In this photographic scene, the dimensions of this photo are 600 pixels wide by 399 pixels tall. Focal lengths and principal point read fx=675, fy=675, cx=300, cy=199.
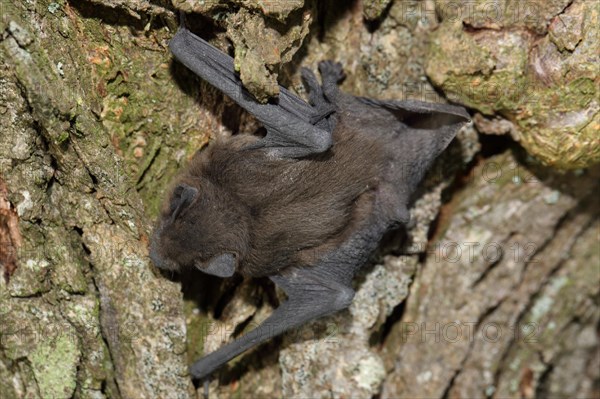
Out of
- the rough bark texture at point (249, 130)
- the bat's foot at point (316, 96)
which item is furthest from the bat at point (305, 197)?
the rough bark texture at point (249, 130)

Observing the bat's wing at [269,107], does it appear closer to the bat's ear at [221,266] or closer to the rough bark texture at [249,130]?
the rough bark texture at [249,130]

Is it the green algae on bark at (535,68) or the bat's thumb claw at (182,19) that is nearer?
the bat's thumb claw at (182,19)

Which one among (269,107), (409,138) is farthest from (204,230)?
(409,138)

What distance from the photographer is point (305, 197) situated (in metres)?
4.53

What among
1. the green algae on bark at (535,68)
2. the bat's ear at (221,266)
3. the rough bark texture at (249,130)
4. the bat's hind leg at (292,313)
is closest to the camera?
the rough bark texture at (249,130)

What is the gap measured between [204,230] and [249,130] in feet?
2.49

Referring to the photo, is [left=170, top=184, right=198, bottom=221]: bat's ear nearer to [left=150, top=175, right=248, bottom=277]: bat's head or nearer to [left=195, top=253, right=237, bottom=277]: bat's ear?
[left=150, top=175, right=248, bottom=277]: bat's head

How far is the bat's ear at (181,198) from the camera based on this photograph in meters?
4.34

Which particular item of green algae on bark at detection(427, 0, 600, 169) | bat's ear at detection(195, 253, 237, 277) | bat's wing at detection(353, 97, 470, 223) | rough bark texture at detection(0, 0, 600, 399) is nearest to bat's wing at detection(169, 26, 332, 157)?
rough bark texture at detection(0, 0, 600, 399)

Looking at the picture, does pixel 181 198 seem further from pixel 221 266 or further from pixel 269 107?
pixel 269 107

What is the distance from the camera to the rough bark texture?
3982mm

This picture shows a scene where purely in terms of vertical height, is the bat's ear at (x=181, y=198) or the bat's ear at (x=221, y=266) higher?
the bat's ear at (x=181, y=198)

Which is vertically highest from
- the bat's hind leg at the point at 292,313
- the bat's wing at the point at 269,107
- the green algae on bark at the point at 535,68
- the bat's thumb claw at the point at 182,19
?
the green algae on bark at the point at 535,68

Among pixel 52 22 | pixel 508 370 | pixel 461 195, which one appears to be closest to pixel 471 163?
pixel 461 195
